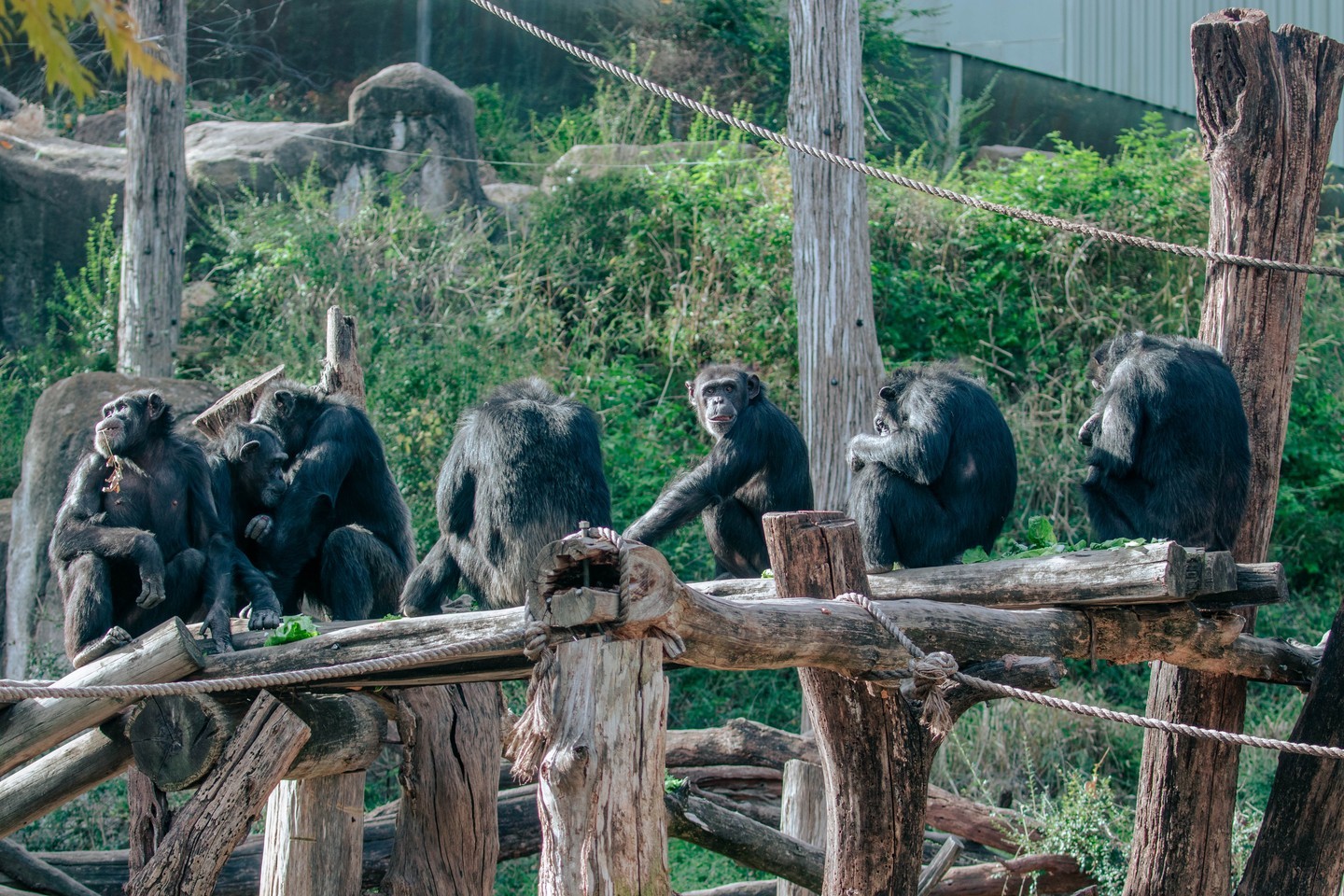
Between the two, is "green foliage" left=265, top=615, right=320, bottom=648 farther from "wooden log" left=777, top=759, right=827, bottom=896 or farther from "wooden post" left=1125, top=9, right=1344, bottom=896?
"wooden post" left=1125, top=9, right=1344, bottom=896

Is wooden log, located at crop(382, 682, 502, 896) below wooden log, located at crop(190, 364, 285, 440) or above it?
below

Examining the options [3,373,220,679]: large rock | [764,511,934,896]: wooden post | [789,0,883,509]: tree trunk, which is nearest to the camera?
[764,511,934,896]: wooden post

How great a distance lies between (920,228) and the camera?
14070 millimetres

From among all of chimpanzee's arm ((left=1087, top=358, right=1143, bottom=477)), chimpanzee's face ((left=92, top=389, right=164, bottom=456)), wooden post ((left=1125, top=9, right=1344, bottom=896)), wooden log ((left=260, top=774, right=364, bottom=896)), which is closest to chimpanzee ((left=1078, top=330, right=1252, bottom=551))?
chimpanzee's arm ((left=1087, top=358, right=1143, bottom=477))

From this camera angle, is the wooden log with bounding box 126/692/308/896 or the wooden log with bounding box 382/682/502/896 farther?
the wooden log with bounding box 382/682/502/896

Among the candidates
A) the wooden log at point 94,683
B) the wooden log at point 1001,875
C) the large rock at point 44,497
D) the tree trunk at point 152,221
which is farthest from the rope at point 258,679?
the tree trunk at point 152,221

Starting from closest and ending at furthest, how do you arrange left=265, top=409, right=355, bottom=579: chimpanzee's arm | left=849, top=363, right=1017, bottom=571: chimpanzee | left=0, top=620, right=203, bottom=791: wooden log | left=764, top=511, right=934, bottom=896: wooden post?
left=764, top=511, right=934, bottom=896: wooden post
left=0, top=620, right=203, bottom=791: wooden log
left=849, top=363, right=1017, bottom=571: chimpanzee
left=265, top=409, right=355, bottom=579: chimpanzee's arm

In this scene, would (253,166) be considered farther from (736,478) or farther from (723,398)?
(736,478)

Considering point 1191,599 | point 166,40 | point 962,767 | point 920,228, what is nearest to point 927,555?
point 1191,599

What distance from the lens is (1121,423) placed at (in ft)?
21.2

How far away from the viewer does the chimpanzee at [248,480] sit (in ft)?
22.1

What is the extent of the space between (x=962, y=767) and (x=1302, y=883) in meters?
5.07

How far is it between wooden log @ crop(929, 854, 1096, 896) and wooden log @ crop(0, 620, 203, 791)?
15.9 ft

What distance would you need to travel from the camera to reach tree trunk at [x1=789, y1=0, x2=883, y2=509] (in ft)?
30.1
